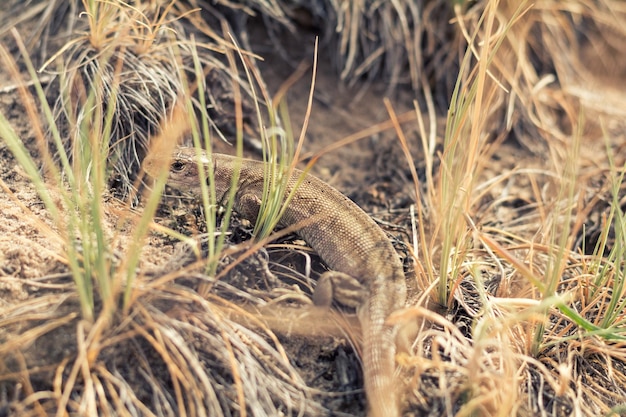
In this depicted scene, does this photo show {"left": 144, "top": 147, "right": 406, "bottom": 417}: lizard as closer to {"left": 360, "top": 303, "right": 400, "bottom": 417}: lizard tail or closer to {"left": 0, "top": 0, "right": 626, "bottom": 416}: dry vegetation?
{"left": 360, "top": 303, "right": 400, "bottom": 417}: lizard tail

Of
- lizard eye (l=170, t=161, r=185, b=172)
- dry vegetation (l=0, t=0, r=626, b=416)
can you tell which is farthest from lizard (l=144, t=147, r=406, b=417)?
dry vegetation (l=0, t=0, r=626, b=416)

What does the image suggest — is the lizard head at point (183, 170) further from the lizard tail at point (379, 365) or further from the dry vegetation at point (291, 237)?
the lizard tail at point (379, 365)

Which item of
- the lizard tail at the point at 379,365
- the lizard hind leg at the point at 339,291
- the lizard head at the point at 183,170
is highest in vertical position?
the lizard head at the point at 183,170

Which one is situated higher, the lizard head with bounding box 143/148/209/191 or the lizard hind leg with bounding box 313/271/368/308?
the lizard head with bounding box 143/148/209/191

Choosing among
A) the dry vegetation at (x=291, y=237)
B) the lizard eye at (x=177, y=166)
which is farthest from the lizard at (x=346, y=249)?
the dry vegetation at (x=291, y=237)

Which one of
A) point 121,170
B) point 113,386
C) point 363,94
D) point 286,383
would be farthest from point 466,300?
point 363,94

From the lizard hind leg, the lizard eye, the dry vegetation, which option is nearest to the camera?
the dry vegetation

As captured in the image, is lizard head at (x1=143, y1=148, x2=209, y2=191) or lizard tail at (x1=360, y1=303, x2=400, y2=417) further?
lizard head at (x1=143, y1=148, x2=209, y2=191)
